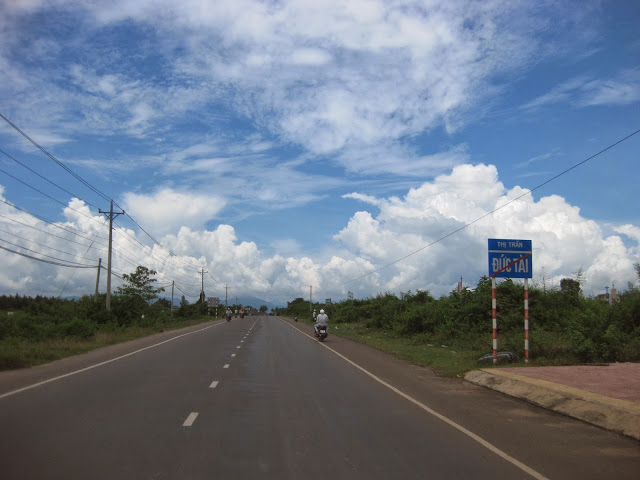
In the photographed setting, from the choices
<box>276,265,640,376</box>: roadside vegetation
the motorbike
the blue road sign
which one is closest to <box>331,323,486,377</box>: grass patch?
<box>276,265,640,376</box>: roadside vegetation

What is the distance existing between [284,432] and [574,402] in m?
5.94

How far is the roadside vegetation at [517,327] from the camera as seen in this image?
61.9 ft

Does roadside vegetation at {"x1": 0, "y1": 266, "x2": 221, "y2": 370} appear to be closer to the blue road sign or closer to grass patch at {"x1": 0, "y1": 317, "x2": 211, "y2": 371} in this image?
grass patch at {"x1": 0, "y1": 317, "x2": 211, "y2": 371}

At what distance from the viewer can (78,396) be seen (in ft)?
38.4

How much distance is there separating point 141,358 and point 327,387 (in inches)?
402

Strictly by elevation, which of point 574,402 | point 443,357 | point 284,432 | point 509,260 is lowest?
point 443,357

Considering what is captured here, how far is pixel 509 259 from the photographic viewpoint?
18.8m

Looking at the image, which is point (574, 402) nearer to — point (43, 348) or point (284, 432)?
point (284, 432)

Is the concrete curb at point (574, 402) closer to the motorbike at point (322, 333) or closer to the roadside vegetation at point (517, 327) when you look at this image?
the roadside vegetation at point (517, 327)

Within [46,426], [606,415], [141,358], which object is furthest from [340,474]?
[141,358]

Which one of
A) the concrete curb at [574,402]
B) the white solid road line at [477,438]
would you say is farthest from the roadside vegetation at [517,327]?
the white solid road line at [477,438]

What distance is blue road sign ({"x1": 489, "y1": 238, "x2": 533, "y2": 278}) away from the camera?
18.7 m

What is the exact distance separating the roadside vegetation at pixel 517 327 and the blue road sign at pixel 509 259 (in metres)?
2.91

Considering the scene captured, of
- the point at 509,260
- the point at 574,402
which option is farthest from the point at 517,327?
the point at 574,402
